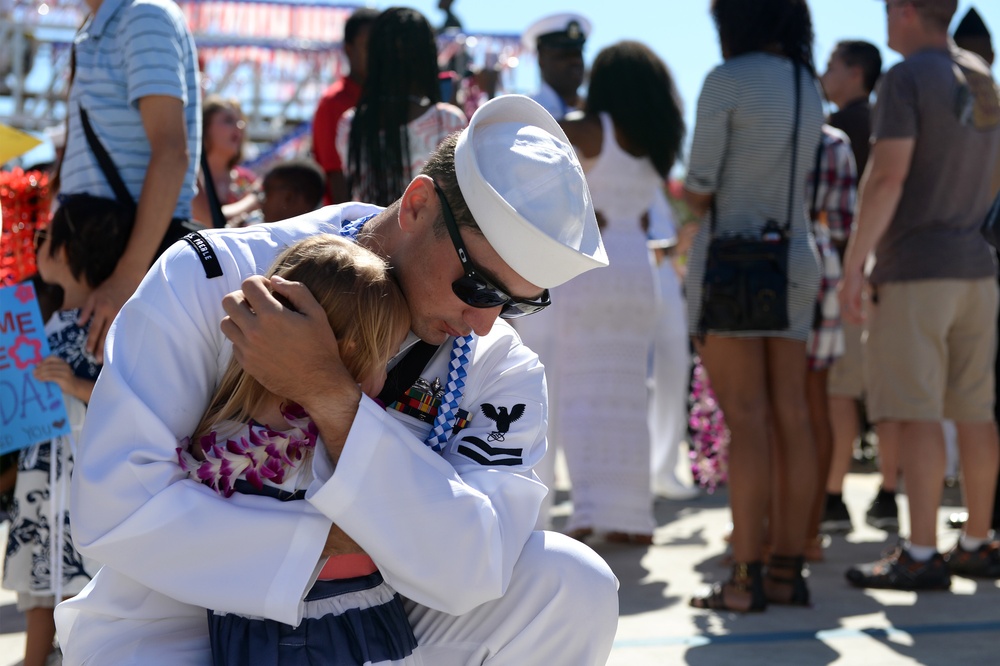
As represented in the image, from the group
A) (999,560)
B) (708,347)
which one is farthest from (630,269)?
(999,560)

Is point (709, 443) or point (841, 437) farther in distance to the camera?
point (709, 443)

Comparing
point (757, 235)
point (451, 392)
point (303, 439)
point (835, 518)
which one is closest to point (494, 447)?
point (451, 392)

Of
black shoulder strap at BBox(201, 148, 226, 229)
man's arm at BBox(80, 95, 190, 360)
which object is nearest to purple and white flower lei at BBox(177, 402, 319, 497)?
man's arm at BBox(80, 95, 190, 360)

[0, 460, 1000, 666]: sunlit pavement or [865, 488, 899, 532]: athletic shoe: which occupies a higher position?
[0, 460, 1000, 666]: sunlit pavement

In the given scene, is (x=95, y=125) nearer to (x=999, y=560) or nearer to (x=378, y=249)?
(x=378, y=249)

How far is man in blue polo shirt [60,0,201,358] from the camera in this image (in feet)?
10.2

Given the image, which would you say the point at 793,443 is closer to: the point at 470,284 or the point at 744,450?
the point at 744,450

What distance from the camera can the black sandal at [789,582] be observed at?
4043mm

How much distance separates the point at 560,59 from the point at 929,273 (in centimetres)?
189

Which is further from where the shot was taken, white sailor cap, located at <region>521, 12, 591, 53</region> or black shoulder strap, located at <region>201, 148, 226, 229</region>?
white sailor cap, located at <region>521, 12, 591, 53</region>

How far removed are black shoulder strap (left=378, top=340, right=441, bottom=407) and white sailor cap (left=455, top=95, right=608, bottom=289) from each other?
0.26 meters

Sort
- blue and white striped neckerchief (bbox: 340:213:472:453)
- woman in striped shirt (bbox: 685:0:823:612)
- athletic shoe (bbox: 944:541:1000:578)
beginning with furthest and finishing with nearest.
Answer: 1. athletic shoe (bbox: 944:541:1000:578)
2. woman in striped shirt (bbox: 685:0:823:612)
3. blue and white striped neckerchief (bbox: 340:213:472:453)

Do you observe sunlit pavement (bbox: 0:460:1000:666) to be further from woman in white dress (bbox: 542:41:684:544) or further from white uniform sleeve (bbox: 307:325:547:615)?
white uniform sleeve (bbox: 307:325:547:615)

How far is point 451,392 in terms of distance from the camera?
7.11 feet
